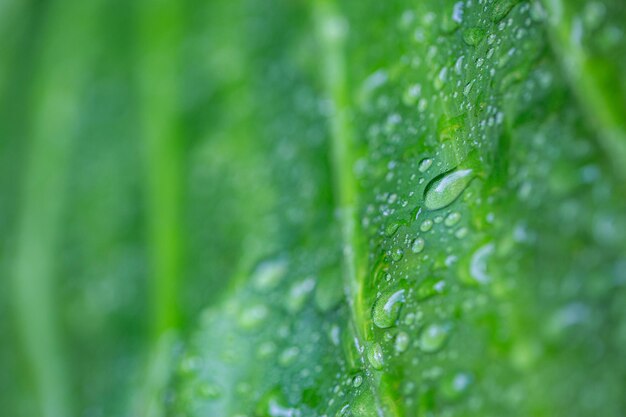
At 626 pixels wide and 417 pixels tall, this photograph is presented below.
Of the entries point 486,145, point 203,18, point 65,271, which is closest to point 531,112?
point 486,145

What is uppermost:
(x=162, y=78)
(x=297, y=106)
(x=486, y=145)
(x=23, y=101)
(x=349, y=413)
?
(x=23, y=101)

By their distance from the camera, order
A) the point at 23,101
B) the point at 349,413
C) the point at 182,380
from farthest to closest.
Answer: the point at 23,101 < the point at 182,380 < the point at 349,413

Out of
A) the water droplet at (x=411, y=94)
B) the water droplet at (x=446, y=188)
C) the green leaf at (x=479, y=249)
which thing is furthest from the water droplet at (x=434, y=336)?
the water droplet at (x=411, y=94)

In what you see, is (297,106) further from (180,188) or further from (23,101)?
(23,101)

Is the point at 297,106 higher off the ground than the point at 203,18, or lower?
lower

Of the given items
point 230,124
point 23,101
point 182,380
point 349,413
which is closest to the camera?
point 349,413

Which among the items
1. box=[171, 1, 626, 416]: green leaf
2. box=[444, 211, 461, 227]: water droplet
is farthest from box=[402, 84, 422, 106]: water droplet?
box=[444, 211, 461, 227]: water droplet

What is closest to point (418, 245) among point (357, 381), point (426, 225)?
point (426, 225)
